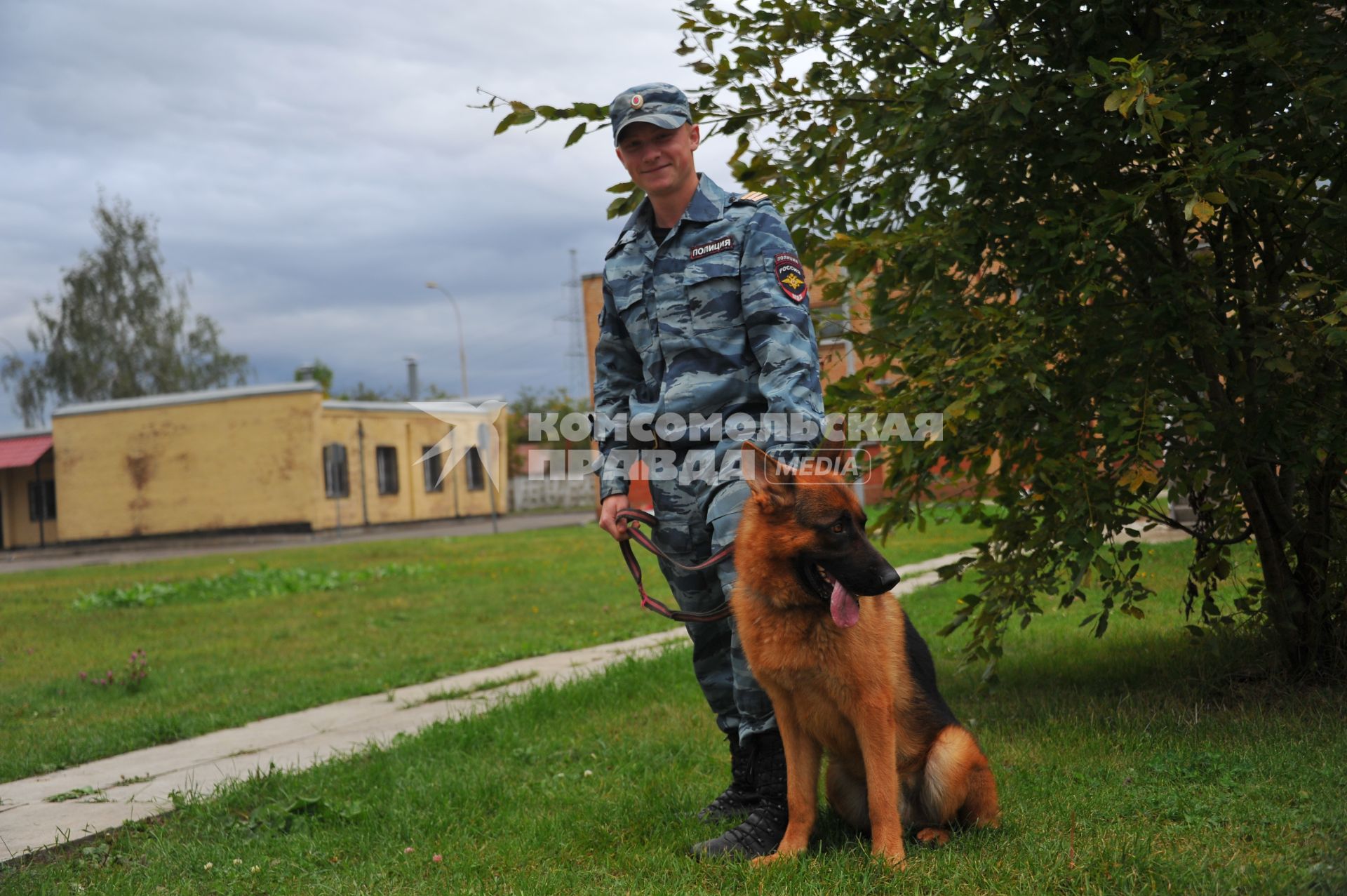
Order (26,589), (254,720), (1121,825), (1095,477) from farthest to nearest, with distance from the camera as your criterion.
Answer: (26,589) → (254,720) → (1095,477) → (1121,825)

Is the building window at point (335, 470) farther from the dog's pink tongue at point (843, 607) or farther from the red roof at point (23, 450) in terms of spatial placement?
the dog's pink tongue at point (843, 607)

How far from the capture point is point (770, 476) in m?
3.14

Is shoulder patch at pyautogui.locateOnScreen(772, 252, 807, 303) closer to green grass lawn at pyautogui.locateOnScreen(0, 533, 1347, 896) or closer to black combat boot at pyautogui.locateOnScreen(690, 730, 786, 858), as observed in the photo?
black combat boot at pyautogui.locateOnScreen(690, 730, 786, 858)

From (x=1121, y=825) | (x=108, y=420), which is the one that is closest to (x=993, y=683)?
(x=1121, y=825)

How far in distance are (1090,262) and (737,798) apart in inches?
108

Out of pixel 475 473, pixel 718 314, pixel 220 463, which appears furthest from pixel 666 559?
pixel 475 473

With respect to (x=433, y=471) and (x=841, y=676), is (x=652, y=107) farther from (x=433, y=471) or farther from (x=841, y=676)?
(x=433, y=471)

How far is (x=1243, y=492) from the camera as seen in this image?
5.05 m

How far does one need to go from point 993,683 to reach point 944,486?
1055 millimetres

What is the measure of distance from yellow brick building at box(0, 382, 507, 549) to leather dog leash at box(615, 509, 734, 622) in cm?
2977

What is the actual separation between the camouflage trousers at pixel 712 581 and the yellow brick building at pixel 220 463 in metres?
29.9

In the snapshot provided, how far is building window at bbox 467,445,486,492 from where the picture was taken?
42425 millimetres

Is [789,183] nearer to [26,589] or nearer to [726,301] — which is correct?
[726,301]

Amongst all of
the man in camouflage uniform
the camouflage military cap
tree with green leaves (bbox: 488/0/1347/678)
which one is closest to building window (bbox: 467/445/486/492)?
tree with green leaves (bbox: 488/0/1347/678)
